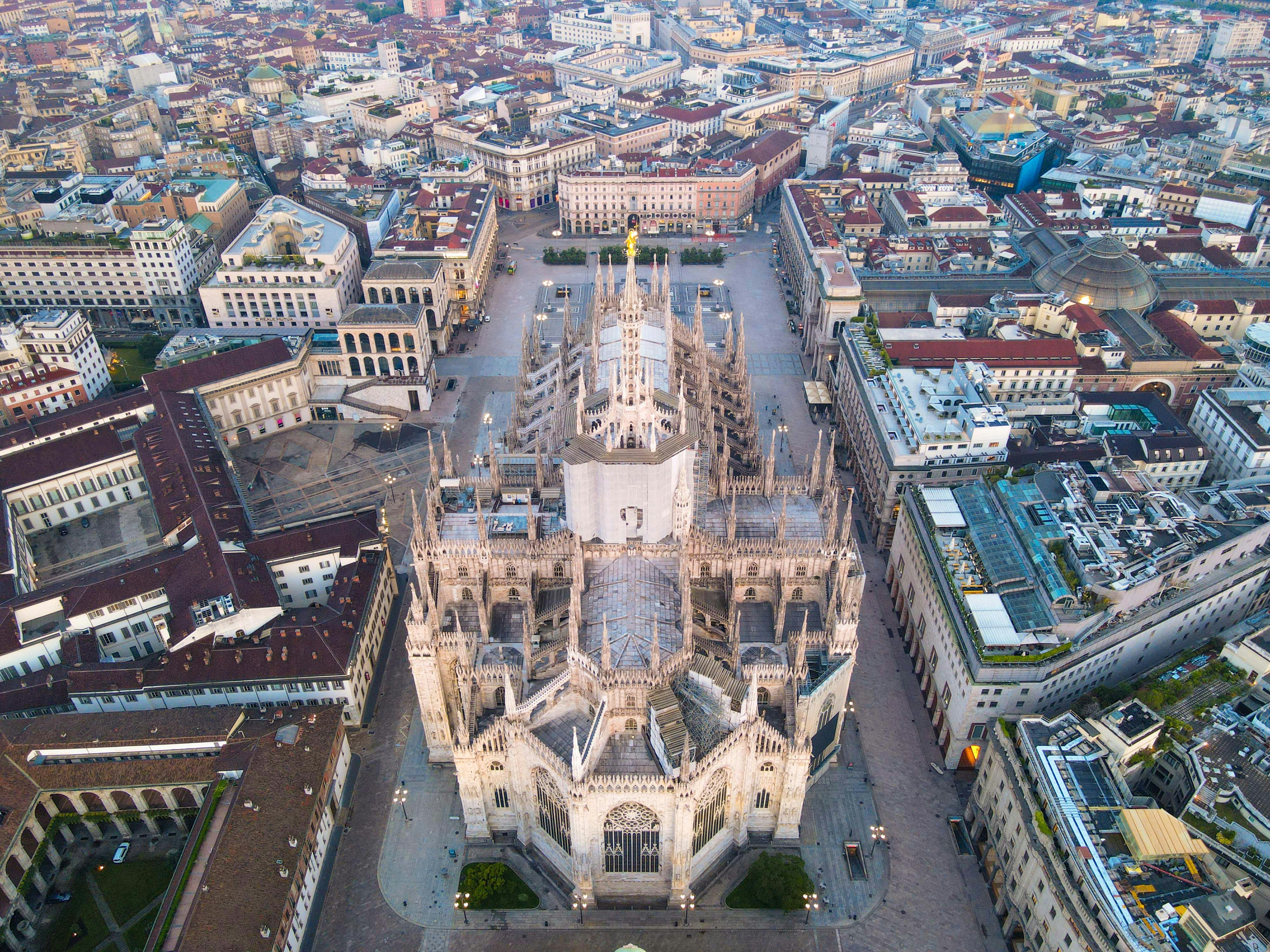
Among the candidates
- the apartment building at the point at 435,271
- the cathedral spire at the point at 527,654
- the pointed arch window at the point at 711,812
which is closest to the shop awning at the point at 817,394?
the apartment building at the point at 435,271

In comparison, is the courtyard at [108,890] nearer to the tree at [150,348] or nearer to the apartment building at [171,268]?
the tree at [150,348]

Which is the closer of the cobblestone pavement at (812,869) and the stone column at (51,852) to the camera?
the cobblestone pavement at (812,869)

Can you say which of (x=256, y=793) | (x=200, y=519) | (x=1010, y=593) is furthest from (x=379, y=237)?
(x=1010, y=593)

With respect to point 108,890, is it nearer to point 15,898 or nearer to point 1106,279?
point 15,898

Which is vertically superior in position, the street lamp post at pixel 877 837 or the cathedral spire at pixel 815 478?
the cathedral spire at pixel 815 478

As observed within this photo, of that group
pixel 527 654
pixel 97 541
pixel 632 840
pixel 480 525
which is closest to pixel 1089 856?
pixel 632 840

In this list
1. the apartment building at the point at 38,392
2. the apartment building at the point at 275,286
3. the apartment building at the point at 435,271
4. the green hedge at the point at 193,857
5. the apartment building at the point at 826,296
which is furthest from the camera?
the apartment building at the point at 435,271

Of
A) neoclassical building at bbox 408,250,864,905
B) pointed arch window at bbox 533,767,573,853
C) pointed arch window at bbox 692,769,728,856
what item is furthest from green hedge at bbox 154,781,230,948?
pointed arch window at bbox 692,769,728,856
